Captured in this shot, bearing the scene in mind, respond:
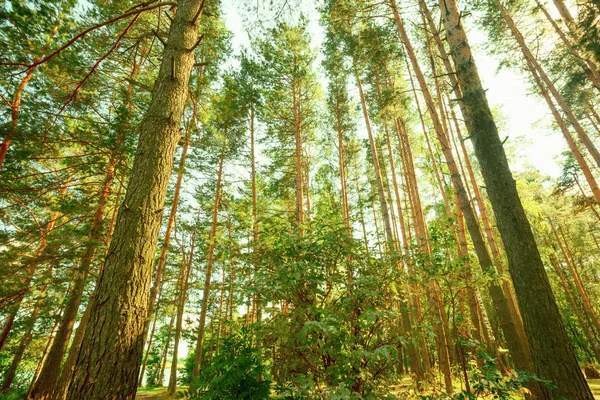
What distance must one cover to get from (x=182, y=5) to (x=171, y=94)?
1.48m

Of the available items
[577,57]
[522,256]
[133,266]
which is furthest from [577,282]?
[133,266]

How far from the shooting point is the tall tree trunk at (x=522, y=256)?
253 centimetres

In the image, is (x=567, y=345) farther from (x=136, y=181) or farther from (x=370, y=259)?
(x=136, y=181)

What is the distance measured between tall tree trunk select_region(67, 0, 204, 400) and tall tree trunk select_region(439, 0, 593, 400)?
380 cm

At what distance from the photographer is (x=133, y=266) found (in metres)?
1.99

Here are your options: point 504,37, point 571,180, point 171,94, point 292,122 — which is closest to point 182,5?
point 171,94

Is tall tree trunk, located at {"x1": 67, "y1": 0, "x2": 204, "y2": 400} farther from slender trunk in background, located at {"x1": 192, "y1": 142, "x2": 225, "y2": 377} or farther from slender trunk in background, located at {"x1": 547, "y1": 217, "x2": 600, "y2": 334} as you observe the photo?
slender trunk in background, located at {"x1": 547, "y1": 217, "x2": 600, "y2": 334}

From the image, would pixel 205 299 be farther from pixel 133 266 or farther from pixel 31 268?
pixel 133 266

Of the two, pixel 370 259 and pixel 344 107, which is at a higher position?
pixel 344 107

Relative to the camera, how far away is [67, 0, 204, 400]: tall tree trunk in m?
1.68

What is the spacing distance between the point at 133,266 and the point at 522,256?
4.01 meters

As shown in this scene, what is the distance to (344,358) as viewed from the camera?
2.79m

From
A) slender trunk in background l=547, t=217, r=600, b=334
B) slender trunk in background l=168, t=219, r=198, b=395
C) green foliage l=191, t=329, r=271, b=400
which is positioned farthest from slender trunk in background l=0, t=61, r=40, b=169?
slender trunk in background l=547, t=217, r=600, b=334

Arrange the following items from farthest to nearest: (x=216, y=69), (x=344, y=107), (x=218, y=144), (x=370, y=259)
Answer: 1. (x=344, y=107)
2. (x=218, y=144)
3. (x=216, y=69)
4. (x=370, y=259)
